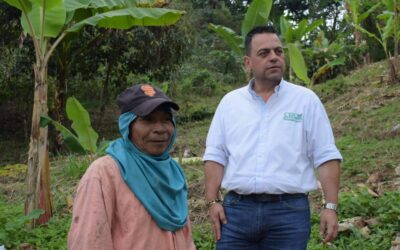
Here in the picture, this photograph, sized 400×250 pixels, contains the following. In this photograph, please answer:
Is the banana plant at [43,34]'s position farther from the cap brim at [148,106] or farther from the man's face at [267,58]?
the cap brim at [148,106]

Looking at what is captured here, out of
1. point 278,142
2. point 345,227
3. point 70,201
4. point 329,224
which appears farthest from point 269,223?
point 70,201

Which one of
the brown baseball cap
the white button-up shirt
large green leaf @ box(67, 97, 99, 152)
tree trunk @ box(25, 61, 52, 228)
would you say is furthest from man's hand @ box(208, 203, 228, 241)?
large green leaf @ box(67, 97, 99, 152)

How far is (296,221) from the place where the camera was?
9.08 ft

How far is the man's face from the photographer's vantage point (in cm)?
288

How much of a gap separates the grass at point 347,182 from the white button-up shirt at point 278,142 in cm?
165

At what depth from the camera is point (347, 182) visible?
5.98m

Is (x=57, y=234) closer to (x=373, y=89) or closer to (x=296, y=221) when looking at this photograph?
(x=296, y=221)

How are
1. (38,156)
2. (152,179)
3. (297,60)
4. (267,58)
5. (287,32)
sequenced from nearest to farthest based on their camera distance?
(152,179) → (267,58) → (38,156) → (297,60) → (287,32)

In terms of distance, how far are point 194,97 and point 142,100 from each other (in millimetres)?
15067

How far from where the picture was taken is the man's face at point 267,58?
288cm

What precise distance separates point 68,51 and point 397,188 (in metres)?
7.57

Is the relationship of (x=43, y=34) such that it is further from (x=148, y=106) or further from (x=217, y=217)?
(x=148, y=106)

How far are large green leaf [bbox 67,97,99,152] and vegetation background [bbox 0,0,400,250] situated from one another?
0.54 metres

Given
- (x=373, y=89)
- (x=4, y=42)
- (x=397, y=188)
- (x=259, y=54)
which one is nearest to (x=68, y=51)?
(x=4, y=42)
